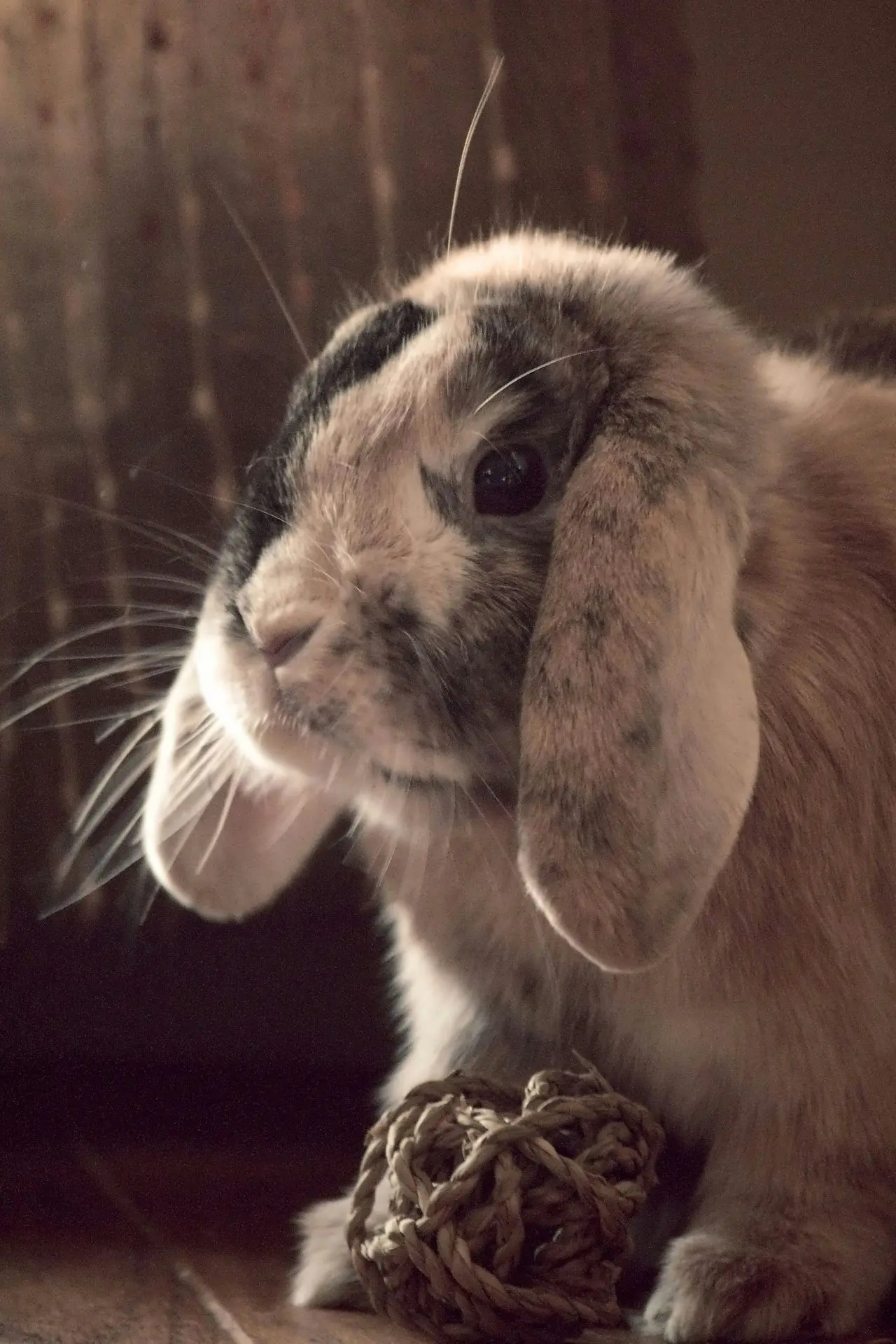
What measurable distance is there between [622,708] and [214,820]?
0.35 metres

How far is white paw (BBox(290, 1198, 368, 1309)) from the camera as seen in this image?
0.81 meters

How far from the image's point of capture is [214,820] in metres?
0.93

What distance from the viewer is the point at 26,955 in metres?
1.23

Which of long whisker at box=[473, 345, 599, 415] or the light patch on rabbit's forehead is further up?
long whisker at box=[473, 345, 599, 415]

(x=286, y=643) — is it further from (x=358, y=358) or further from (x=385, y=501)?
(x=358, y=358)

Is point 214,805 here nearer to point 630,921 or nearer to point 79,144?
point 630,921

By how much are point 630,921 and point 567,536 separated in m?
0.18

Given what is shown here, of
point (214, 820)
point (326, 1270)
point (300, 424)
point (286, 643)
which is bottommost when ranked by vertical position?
point (326, 1270)

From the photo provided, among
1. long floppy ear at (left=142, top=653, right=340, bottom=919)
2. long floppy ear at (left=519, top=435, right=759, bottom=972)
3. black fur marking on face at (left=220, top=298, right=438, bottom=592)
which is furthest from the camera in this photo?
long floppy ear at (left=142, top=653, right=340, bottom=919)

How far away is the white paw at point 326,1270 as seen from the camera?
31.8 inches

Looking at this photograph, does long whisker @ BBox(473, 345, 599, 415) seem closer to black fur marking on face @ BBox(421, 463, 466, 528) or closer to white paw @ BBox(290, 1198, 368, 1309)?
black fur marking on face @ BBox(421, 463, 466, 528)

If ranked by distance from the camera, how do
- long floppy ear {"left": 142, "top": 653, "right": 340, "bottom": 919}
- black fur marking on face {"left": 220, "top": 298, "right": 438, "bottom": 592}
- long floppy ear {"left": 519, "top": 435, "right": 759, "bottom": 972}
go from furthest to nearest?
long floppy ear {"left": 142, "top": 653, "right": 340, "bottom": 919}
black fur marking on face {"left": 220, "top": 298, "right": 438, "bottom": 592}
long floppy ear {"left": 519, "top": 435, "right": 759, "bottom": 972}

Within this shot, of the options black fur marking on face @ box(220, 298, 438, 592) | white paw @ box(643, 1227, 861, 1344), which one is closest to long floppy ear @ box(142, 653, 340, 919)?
black fur marking on face @ box(220, 298, 438, 592)

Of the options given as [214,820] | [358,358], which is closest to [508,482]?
[358,358]
